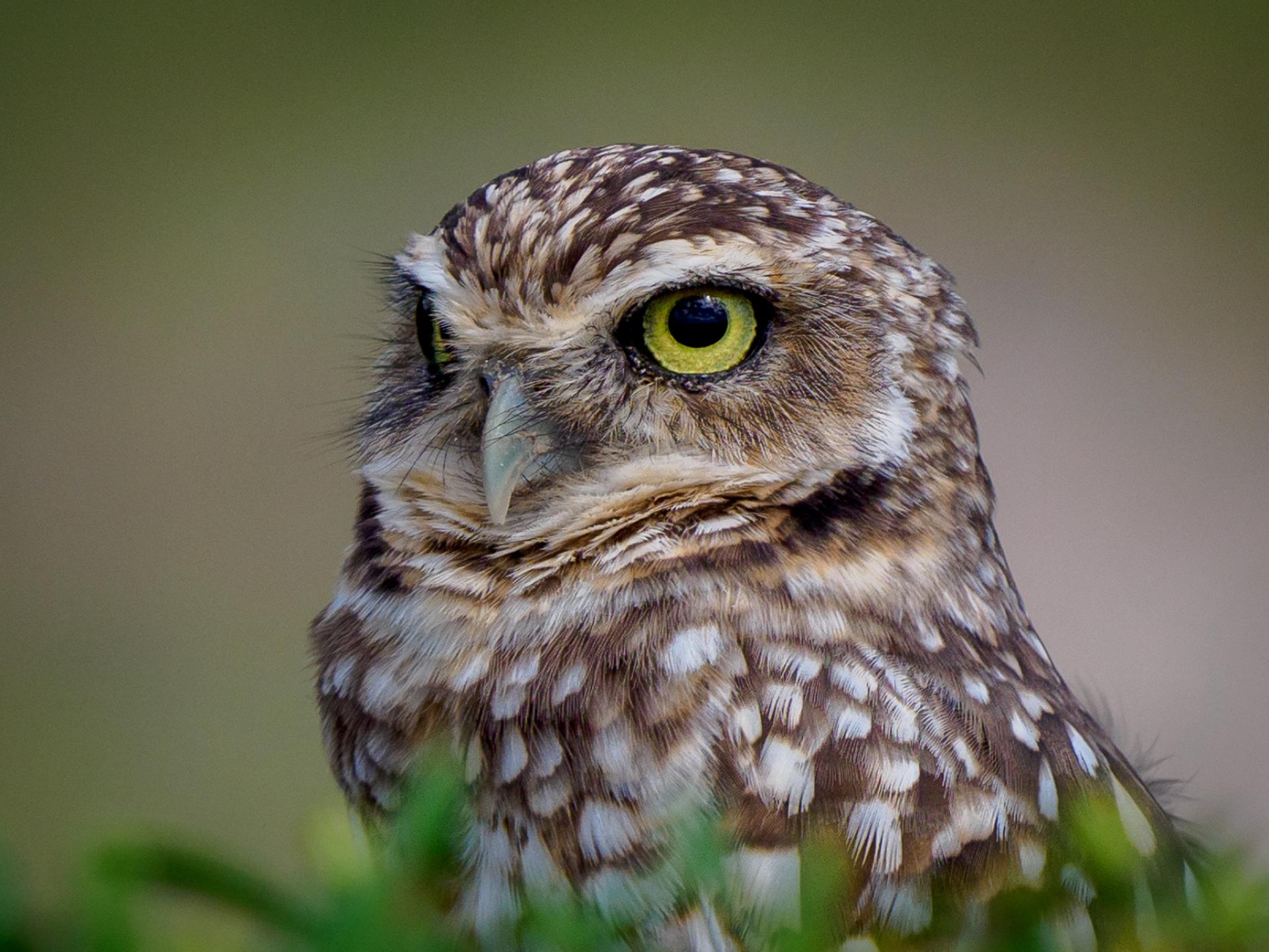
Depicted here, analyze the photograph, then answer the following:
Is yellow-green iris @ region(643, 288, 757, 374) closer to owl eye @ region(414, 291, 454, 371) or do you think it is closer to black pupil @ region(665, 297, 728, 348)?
black pupil @ region(665, 297, 728, 348)

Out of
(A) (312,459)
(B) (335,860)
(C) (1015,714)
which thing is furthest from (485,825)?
(A) (312,459)

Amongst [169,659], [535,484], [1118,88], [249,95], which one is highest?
[249,95]

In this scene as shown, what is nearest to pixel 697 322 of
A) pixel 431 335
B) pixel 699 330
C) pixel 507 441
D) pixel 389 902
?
pixel 699 330

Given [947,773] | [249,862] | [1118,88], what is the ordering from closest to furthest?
[249,862]
[947,773]
[1118,88]

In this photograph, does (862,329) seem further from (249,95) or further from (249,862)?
(249,95)

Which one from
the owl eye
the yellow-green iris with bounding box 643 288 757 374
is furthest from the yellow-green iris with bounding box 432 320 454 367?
the yellow-green iris with bounding box 643 288 757 374
